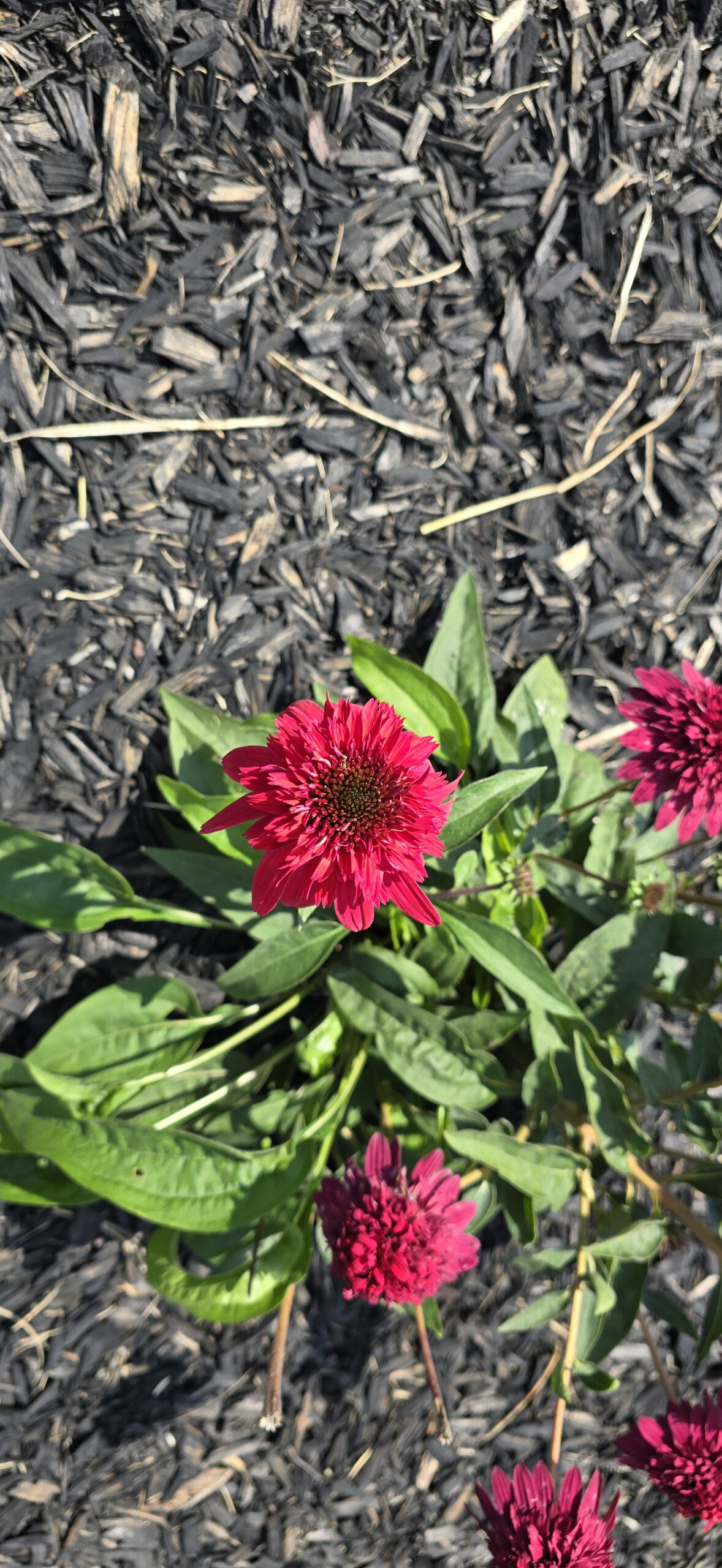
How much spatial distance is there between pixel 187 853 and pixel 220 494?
57 cm

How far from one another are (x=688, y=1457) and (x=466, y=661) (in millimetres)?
1137

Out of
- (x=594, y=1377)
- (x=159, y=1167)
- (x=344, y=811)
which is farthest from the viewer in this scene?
(x=594, y=1377)

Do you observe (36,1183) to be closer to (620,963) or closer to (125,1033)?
(125,1033)

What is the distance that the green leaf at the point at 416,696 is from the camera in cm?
134

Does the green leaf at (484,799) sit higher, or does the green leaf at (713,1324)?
the green leaf at (484,799)

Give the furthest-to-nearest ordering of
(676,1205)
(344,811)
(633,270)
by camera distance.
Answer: (633,270) < (676,1205) < (344,811)

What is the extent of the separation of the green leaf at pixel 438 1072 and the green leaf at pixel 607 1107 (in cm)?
14

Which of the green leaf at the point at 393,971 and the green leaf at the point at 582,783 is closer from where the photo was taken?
the green leaf at the point at 393,971

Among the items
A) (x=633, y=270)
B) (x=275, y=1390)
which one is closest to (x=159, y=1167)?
(x=275, y=1390)

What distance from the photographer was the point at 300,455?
142 centimetres

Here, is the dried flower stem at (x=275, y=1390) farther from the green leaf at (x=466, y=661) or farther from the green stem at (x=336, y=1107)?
the green leaf at (x=466, y=661)

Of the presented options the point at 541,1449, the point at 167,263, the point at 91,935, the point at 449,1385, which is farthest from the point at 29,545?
the point at 541,1449

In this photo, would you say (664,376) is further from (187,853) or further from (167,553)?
(187,853)

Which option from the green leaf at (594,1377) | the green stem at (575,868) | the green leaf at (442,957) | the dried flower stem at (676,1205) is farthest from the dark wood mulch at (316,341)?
the green leaf at (594,1377)
